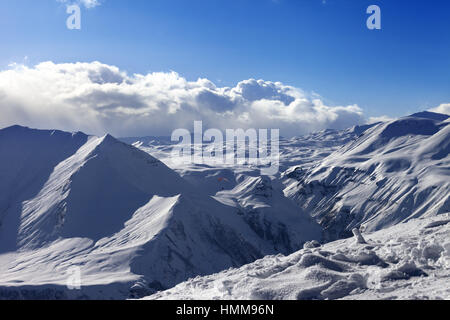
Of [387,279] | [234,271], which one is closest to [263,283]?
[387,279]

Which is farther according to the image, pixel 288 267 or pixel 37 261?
pixel 37 261
